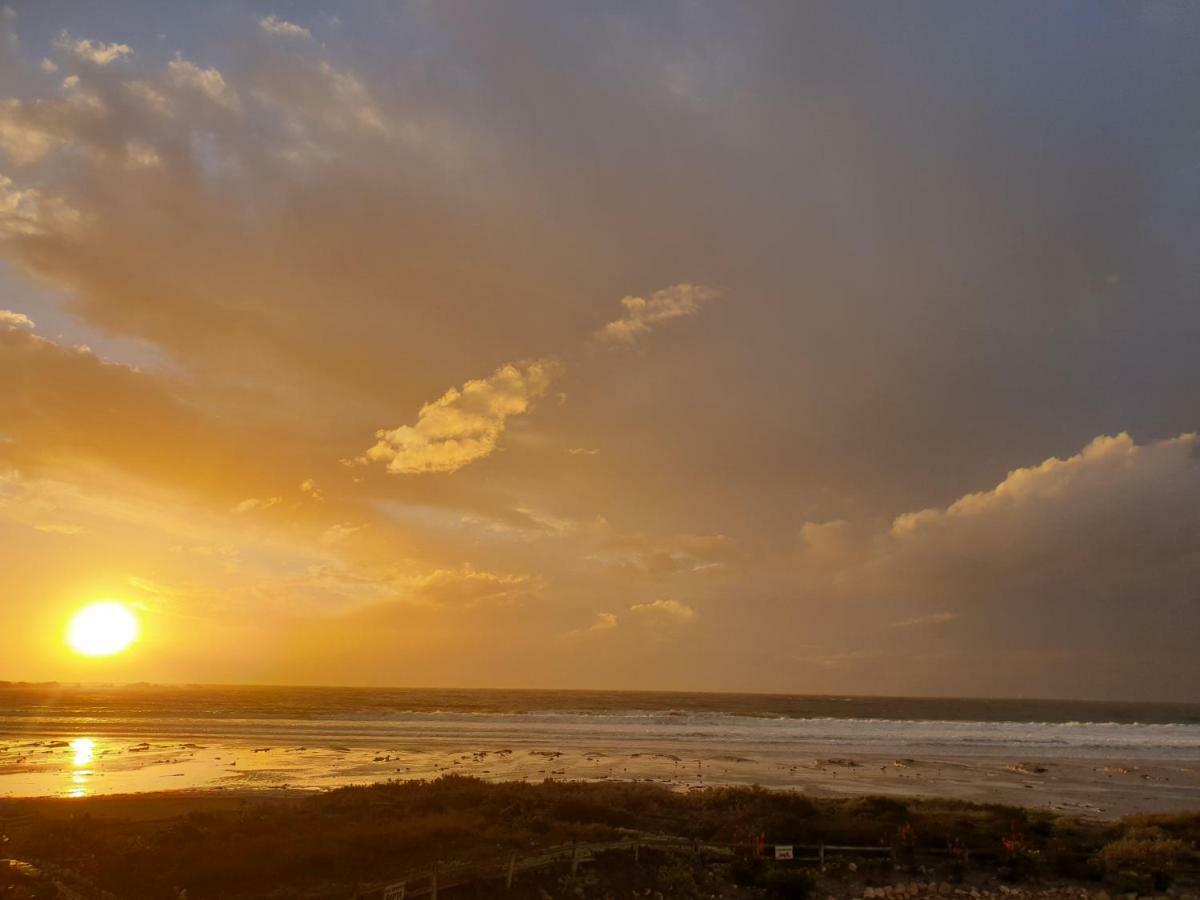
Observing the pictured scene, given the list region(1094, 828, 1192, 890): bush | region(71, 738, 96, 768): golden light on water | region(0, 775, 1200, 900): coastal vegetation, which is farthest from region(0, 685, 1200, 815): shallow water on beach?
region(1094, 828, 1192, 890): bush

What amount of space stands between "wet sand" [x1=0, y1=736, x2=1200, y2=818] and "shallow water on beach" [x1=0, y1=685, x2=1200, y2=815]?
0.19 meters

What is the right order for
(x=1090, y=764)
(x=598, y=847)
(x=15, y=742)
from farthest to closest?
(x=15, y=742), (x=1090, y=764), (x=598, y=847)

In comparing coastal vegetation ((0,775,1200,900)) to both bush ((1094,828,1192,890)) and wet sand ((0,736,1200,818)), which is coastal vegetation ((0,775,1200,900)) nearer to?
bush ((1094,828,1192,890))

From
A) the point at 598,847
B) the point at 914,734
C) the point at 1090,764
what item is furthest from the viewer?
the point at 914,734

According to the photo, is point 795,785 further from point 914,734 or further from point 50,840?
point 914,734

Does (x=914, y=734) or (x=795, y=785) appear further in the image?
(x=914, y=734)

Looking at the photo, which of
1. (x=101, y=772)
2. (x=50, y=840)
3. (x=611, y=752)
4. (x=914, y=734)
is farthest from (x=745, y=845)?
(x=914, y=734)

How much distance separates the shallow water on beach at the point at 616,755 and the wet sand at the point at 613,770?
189 mm

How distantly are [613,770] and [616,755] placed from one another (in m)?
12.2

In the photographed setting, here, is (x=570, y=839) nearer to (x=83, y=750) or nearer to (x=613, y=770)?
(x=613, y=770)

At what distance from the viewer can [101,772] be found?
58250 mm

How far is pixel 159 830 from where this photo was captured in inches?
1307

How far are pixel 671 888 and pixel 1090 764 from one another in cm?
6240

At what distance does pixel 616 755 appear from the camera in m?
70.4
